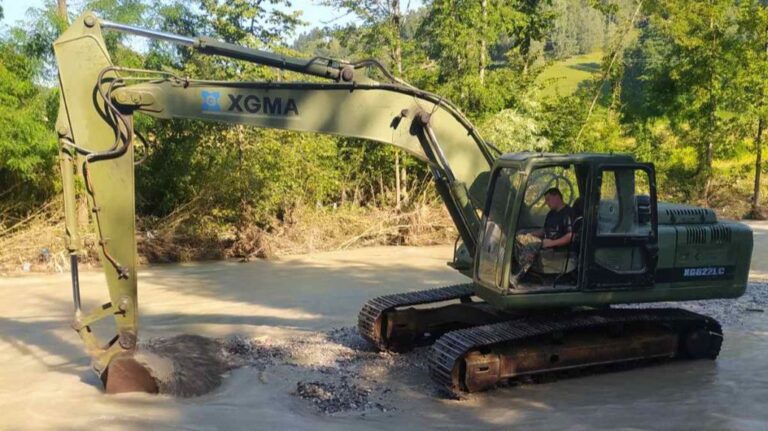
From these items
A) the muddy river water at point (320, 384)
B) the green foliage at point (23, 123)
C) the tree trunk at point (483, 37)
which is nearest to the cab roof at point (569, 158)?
the muddy river water at point (320, 384)

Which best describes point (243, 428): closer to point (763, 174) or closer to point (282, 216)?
point (282, 216)

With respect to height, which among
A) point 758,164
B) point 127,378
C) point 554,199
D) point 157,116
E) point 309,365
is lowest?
point 309,365

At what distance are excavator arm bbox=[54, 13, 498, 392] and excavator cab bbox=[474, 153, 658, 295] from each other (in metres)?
0.46

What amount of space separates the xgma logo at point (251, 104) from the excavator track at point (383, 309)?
2.35 meters

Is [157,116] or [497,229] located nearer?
[157,116]

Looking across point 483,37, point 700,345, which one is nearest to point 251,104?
point 700,345

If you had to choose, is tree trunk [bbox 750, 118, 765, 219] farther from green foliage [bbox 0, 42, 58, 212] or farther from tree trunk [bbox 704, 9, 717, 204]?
green foliage [bbox 0, 42, 58, 212]

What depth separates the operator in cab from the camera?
6.08 meters

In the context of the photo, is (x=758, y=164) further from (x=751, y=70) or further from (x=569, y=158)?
(x=569, y=158)

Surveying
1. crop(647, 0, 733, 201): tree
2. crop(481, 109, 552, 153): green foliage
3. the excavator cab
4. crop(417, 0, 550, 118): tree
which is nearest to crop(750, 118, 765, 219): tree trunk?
crop(647, 0, 733, 201): tree

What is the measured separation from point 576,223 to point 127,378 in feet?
13.4

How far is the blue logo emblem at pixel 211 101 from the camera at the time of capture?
5.86 meters

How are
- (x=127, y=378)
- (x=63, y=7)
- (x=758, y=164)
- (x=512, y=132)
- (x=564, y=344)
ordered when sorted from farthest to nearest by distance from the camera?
(x=758, y=164) → (x=512, y=132) → (x=63, y=7) → (x=564, y=344) → (x=127, y=378)

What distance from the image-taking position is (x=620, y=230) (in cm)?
627
